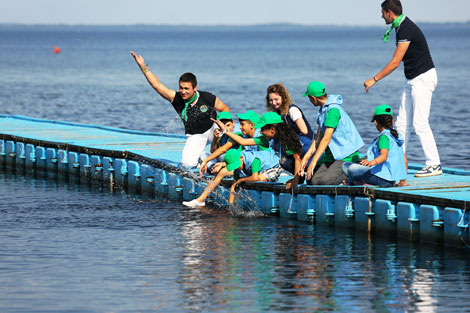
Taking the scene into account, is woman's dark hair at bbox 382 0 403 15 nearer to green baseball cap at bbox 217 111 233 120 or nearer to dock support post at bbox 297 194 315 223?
green baseball cap at bbox 217 111 233 120

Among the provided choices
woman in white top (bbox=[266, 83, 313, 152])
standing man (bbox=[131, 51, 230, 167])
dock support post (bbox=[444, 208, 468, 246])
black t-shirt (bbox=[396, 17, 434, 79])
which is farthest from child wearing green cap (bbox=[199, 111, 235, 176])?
dock support post (bbox=[444, 208, 468, 246])

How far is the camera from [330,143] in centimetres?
1327

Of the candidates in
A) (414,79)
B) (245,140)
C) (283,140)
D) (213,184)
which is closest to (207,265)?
(283,140)

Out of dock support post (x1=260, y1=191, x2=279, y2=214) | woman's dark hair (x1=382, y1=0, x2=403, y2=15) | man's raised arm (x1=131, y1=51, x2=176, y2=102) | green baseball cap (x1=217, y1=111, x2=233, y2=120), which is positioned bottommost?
dock support post (x1=260, y1=191, x2=279, y2=214)

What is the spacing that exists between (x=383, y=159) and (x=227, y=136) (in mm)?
2948

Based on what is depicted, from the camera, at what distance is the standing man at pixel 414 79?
44.9 ft

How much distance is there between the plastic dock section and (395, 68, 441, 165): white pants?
18.5 inches

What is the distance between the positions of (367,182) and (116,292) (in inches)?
166

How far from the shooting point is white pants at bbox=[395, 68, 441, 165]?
13656 millimetres

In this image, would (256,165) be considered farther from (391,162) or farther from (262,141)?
(391,162)

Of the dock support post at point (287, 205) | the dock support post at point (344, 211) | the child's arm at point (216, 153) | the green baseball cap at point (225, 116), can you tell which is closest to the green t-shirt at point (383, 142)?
the dock support post at point (344, 211)

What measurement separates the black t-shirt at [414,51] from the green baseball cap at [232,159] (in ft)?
8.65

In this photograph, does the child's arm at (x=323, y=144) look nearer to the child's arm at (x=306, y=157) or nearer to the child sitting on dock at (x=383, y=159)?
the child's arm at (x=306, y=157)

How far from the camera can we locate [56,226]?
45.7 ft
